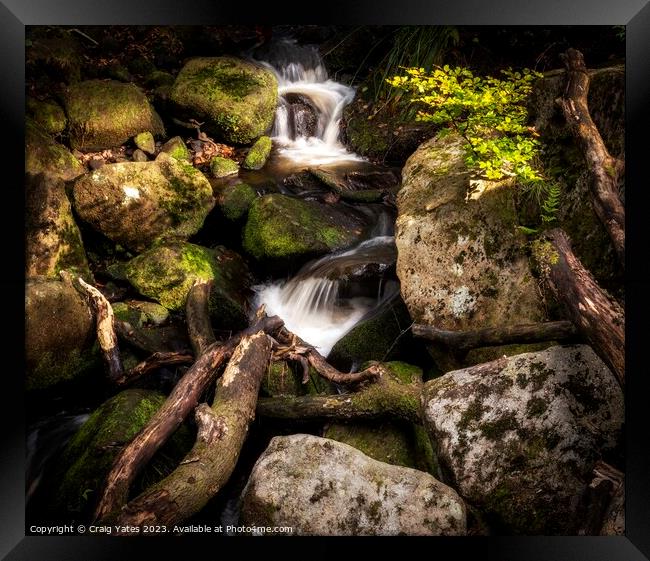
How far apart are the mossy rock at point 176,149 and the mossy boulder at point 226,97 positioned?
58 cm

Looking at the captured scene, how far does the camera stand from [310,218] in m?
5.33

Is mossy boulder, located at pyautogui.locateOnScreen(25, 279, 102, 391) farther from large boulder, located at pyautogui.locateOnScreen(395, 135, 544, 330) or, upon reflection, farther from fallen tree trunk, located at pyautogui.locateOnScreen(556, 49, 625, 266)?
fallen tree trunk, located at pyautogui.locateOnScreen(556, 49, 625, 266)

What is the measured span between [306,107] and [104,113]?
312 centimetres

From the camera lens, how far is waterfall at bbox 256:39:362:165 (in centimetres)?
704

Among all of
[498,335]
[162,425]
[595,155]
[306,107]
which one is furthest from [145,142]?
[595,155]

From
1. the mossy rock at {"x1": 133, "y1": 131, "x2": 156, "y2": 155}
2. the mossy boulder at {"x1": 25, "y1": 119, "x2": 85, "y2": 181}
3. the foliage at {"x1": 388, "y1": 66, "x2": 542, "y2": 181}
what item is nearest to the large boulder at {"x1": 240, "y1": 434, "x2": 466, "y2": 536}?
the foliage at {"x1": 388, "y1": 66, "x2": 542, "y2": 181}

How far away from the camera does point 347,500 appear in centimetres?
236

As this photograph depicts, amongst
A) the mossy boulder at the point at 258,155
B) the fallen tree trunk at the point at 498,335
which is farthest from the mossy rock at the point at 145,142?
the fallen tree trunk at the point at 498,335

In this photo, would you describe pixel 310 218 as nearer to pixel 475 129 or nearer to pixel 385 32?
pixel 475 129

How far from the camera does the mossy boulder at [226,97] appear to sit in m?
6.84

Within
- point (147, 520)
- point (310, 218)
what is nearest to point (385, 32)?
point (310, 218)

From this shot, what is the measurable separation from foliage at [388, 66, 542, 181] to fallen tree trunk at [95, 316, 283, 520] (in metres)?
2.35

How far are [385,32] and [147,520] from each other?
5900 millimetres

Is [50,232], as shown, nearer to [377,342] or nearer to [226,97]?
[377,342]
